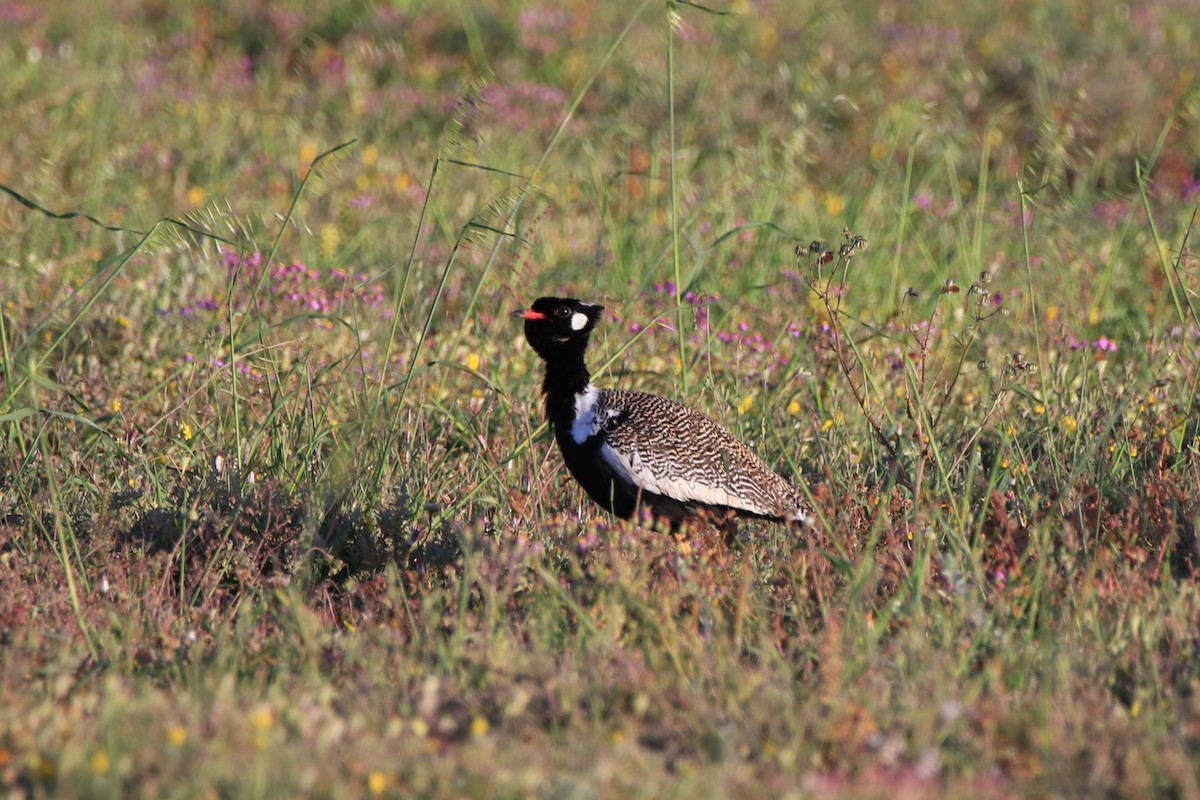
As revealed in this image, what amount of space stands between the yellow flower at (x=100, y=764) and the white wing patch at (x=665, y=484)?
2201mm

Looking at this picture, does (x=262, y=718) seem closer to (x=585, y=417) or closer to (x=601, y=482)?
(x=601, y=482)

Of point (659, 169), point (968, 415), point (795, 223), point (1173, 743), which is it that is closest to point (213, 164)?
point (659, 169)

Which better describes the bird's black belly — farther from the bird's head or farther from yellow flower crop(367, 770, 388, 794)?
yellow flower crop(367, 770, 388, 794)

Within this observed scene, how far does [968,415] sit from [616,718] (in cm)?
247

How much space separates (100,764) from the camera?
2.70 metres

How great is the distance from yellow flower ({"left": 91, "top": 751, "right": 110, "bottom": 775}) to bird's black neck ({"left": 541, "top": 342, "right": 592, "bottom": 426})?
236cm

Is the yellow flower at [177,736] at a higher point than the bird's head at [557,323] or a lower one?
lower

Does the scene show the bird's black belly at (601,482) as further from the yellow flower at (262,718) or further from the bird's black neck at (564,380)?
the yellow flower at (262,718)

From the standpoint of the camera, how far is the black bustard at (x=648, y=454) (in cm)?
466

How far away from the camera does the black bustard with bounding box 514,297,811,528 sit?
183 inches

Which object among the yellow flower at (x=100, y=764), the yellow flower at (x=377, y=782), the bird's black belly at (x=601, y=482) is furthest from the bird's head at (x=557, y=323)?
the yellow flower at (x=100, y=764)

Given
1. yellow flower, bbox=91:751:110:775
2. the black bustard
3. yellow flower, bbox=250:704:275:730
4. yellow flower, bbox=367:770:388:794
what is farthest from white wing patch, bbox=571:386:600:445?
yellow flower, bbox=91:751:110:775

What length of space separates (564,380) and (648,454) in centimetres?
45

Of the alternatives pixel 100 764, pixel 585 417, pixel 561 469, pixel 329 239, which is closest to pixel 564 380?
pixel 585 417
